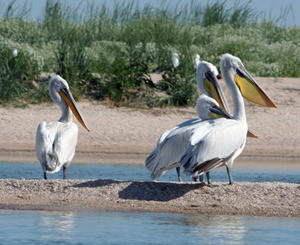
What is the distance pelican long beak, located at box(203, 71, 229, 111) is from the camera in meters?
8.68

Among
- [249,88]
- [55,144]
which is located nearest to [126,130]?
Result: [55,144]

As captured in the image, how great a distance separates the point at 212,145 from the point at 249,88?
158 centimetres

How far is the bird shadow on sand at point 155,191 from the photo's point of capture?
6.89 meters

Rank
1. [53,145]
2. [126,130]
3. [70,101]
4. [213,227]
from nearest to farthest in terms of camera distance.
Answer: [213,227] < [53,145] < [70,101] < [126,130]

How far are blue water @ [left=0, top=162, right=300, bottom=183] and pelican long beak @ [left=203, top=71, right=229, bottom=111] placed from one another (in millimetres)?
1096

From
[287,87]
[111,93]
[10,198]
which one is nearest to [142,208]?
[10,198]

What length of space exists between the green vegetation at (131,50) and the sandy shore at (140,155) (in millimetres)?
591

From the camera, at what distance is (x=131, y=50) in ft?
50.5

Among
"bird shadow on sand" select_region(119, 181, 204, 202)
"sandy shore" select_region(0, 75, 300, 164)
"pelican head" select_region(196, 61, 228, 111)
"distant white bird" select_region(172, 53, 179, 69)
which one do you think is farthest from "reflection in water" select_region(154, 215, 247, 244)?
"distant white bird" select_region(172, 53, 179, 69)

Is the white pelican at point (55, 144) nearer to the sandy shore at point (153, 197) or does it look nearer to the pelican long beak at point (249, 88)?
the sandy shore at point (153, 197)

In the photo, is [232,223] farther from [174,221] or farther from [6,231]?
[6,231]

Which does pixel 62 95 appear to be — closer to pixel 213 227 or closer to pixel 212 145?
pixel 212 145

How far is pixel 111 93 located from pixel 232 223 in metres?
8.43

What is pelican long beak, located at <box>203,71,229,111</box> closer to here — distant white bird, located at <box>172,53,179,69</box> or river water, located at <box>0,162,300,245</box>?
river water, located at <box>0,162,300,245</box>
